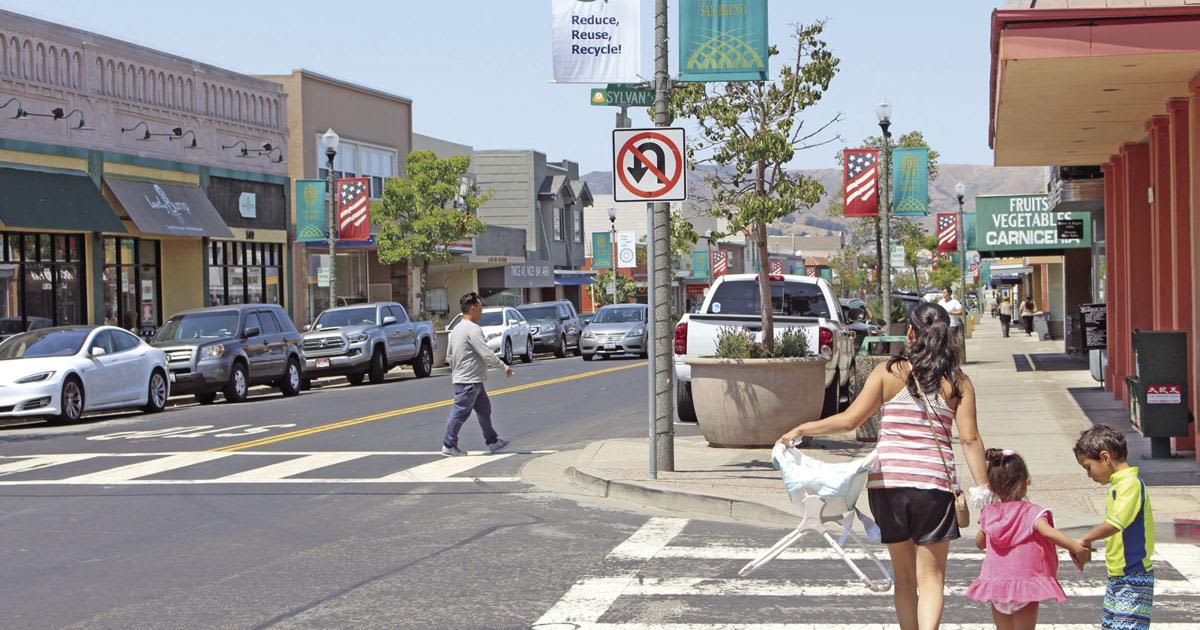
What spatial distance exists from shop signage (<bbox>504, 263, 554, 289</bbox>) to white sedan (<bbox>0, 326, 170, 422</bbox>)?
41439mm

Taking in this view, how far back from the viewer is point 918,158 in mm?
31250

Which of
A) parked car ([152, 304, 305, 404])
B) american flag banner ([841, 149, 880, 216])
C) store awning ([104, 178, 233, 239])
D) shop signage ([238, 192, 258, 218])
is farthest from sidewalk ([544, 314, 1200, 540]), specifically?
shop signage ([238, 192, 258, 218])

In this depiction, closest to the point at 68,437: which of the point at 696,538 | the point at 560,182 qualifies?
the point at 696,538

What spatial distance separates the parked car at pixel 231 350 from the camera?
25.9 meters

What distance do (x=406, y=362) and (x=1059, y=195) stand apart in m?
15.6

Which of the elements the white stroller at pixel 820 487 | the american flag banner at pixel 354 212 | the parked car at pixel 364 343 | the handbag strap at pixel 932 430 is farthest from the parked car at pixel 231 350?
the handbag strap at pixel 932 430

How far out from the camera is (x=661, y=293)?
1295 centimetres

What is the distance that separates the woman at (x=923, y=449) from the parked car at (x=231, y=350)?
21.3 meters

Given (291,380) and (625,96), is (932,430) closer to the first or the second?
(625,96)

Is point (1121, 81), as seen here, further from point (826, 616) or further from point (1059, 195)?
point (1059, 195)

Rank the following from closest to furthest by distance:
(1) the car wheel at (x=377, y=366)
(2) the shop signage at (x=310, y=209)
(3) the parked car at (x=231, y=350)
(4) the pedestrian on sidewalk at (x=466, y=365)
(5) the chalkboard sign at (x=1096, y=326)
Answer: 1. (4) the pedestrian on sidewalk at (x=466, y=365)
2. (5) the chalkboard sign at (x=1096, y=326)
3. (3) the parked car at (x=231, y=350)
4. (1) the car wheel at (x=377, y=366)
5. (2) the shop signage at (x=310, y=209)

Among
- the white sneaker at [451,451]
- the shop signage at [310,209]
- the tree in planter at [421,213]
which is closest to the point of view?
the white sneaker at [451,451]

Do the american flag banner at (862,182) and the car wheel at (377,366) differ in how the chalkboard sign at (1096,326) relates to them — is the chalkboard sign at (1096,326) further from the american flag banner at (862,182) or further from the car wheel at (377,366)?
the car wheel at (377,366)

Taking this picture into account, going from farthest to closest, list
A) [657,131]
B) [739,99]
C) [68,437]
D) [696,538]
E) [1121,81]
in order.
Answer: [68,437] → [739,99] → [1121,81] → [657,131] → [696,538]
